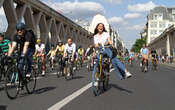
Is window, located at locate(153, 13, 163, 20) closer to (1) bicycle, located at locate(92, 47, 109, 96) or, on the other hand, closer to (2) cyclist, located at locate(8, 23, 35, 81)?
(1) bicycle, located at locate(92, 47, 109, 96)

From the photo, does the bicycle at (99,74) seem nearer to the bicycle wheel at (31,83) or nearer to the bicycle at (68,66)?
the bicycle wheel at (31,83)

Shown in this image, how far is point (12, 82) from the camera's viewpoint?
227 inches

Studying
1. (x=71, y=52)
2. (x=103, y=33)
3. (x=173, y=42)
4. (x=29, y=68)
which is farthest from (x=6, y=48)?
(x=173, y=42)

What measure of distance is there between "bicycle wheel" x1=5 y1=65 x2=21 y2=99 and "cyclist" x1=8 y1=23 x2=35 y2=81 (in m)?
0.13

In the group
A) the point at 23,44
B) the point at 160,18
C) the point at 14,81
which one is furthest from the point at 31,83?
the point at 160,18

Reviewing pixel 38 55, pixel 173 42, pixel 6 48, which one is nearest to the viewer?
pixel 6 48

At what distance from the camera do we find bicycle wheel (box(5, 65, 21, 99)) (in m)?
5.63

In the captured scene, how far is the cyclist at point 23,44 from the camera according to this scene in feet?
19.5

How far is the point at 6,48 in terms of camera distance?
955cm

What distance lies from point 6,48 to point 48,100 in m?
4.74

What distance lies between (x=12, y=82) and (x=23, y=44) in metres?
0.94

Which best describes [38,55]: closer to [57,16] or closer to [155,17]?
[57,16]

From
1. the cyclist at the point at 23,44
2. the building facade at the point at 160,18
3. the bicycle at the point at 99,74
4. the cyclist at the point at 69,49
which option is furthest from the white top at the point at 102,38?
the building facade at the point at 160,18

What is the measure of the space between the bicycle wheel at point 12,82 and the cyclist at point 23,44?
0.44ft
